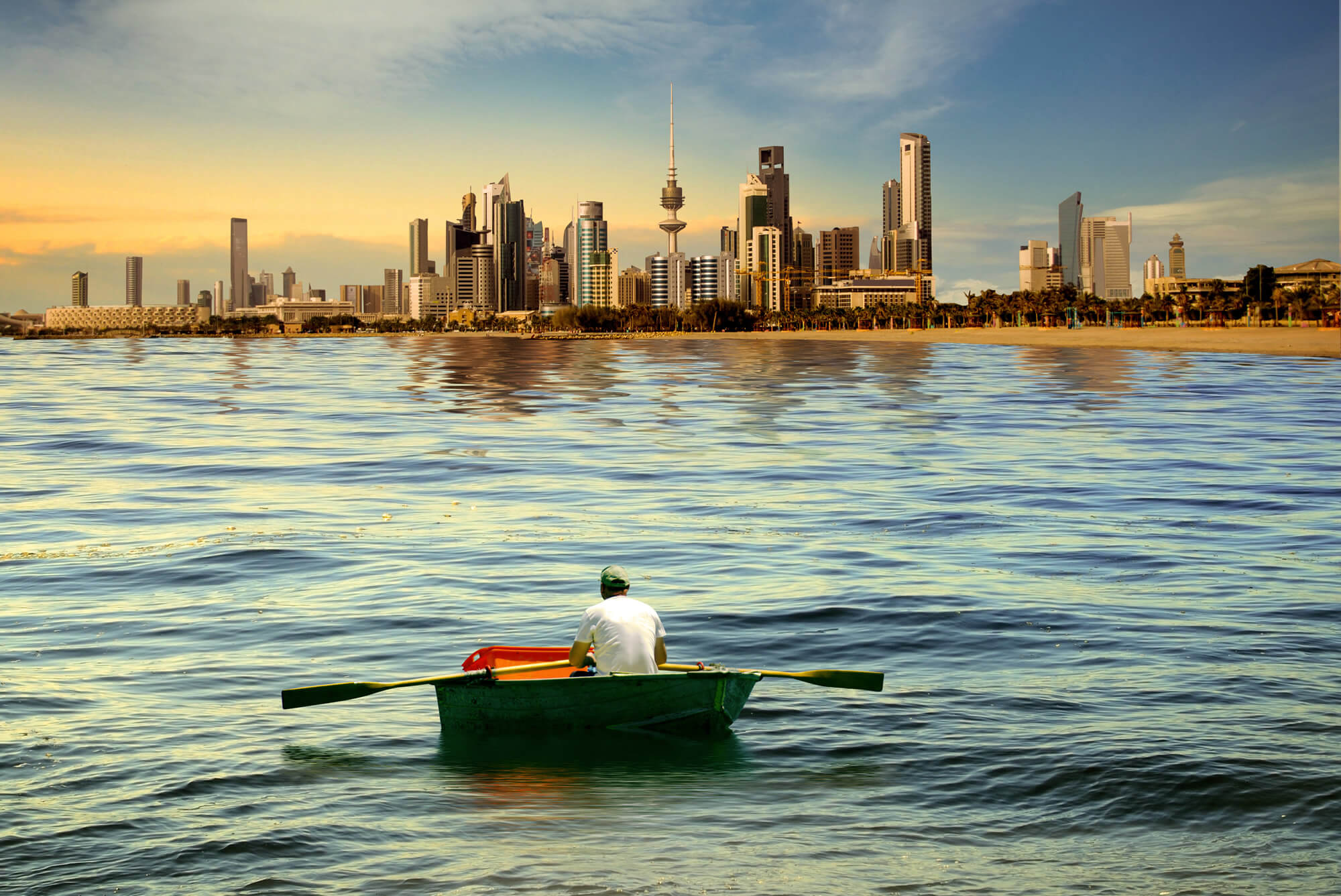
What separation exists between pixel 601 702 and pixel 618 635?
0.77m

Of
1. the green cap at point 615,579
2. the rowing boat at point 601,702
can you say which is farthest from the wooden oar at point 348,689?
the green cap at point 615,579

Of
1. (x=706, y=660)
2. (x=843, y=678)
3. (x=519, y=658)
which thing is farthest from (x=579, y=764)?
(x=706, y=660)

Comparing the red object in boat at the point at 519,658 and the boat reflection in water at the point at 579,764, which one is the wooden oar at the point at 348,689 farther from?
the boat reflection in water at the point at 579,764

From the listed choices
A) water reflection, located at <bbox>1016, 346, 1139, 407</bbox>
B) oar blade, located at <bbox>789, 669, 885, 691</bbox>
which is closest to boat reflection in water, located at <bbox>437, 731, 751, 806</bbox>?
oar blade, located at <bbox>789, 669, 885, 691</bbox>

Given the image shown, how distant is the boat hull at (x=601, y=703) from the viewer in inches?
532

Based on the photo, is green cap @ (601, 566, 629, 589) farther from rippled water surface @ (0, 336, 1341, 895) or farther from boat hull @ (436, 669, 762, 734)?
rippled water surface @ (0, 336, 1341, 895)

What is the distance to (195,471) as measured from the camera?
4200 cm

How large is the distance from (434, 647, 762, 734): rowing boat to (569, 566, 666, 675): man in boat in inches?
10.4

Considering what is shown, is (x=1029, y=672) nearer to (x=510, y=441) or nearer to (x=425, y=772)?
(x=425, y=772)

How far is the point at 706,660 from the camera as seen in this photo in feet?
57.5

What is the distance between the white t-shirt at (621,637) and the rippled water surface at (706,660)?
90 cm

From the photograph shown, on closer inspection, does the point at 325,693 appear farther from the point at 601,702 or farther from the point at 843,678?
the point at 843,678

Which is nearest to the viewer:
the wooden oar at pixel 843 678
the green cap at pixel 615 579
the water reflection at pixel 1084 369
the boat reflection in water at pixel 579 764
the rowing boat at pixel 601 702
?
the boat reflection in water at pixel 579 764

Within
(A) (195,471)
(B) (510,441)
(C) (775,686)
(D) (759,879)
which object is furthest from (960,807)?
(B) (510,441)
